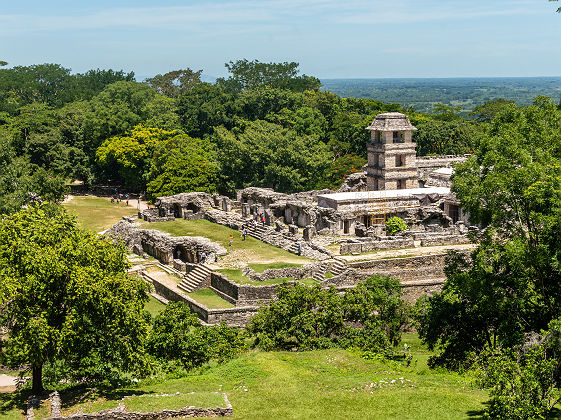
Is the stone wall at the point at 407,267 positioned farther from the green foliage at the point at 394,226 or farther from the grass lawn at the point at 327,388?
the grass lawn at the point at 327,388

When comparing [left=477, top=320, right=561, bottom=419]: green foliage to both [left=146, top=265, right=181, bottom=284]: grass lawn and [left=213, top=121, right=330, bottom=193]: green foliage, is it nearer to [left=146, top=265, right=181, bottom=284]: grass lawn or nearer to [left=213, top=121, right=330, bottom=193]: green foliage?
[left=146, top=265, right=181, bottom=284]: grass lawn

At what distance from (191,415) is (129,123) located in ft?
205

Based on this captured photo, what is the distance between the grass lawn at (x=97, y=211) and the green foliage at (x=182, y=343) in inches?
1134

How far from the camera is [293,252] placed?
43.3 metres

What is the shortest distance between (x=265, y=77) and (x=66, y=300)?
8895 centimetres

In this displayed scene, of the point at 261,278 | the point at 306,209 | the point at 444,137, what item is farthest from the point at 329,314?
the point at 444,137

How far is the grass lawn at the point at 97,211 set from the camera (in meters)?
59.0

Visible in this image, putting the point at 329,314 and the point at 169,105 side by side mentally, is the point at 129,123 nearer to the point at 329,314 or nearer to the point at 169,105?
the point at 169,105

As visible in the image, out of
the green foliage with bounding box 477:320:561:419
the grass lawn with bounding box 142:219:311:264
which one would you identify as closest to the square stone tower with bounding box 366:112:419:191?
the grass lawn with bounding box 142:219:311:264

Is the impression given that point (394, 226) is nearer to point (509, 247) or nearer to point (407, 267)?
point (407, 267)

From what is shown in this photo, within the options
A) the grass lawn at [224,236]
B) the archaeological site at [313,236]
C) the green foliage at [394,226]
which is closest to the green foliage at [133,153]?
the archaeological site at [313,236]

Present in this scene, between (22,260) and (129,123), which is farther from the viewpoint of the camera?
(129,123)

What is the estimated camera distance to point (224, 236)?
48.5m

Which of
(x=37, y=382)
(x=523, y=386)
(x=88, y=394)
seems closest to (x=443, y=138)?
(x=523, y=386)
